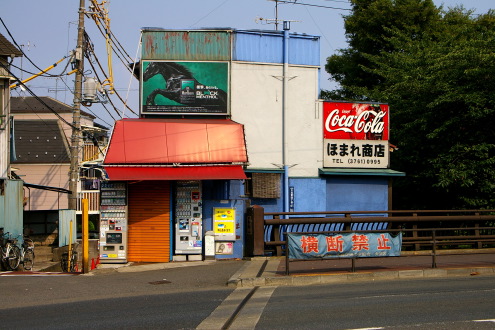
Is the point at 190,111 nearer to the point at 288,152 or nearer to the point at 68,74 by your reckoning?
the point at 288,152

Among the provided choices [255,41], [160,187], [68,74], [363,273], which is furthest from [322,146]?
[68,74]

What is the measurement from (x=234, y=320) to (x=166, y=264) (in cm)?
891

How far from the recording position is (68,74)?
25922 mm

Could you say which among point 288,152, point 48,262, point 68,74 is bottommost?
point 48,262

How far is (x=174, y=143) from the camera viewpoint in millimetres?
19016

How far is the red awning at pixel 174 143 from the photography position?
1883cm

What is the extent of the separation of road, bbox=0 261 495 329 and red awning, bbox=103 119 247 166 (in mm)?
4395

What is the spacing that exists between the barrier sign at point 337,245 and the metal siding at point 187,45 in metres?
8.19

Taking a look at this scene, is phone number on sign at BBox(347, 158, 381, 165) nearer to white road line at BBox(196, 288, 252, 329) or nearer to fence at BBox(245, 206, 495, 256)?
fence at BBox(245, 206, 495, 256)

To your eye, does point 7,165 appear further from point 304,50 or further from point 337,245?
point 337,245

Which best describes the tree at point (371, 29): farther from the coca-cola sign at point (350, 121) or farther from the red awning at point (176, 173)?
the red awning at point (176, 173)

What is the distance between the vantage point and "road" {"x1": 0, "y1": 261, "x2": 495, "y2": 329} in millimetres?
9438

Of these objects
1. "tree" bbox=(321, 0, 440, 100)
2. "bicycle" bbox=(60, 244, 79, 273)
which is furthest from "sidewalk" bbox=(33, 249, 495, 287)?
"tree" bbox=(321, 0, 440, 100)

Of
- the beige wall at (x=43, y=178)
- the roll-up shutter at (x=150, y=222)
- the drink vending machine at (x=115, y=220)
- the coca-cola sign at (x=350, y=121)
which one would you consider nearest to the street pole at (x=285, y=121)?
the coca-cola sign at (x=350, y=121)
